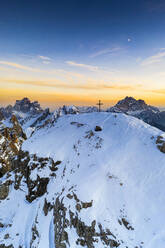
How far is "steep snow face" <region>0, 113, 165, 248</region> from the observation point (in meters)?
16.5

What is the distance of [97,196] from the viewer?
19.8m

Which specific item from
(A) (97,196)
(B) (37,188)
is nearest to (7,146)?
(B) (37,188)

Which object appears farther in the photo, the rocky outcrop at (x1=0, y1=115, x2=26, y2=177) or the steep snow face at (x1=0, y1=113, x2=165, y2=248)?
the rocky outcrop at (x1=0, y1=115, x2=26, y2=177)

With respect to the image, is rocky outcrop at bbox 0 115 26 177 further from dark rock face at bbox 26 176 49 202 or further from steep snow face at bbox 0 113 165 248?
dark rock face at bbox 26 176 49 202

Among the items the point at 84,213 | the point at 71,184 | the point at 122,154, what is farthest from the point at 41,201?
the point at 122,154

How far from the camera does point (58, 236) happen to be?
1625cm

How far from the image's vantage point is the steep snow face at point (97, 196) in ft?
54.1

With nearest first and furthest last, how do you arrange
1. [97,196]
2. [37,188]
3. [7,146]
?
[97,196], [37,188], [7,146]

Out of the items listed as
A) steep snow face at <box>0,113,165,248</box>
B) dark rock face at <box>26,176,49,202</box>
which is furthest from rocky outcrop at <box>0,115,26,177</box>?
dark rock face at <box>26,176,49,202</box>

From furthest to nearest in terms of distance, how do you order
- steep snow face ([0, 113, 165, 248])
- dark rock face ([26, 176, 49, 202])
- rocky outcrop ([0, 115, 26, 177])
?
rocky outcrop ([0, 115, 26, 177]) < dark rock face ([26, 176, 49, 202]) < steep snow face ([0, 113, 165, 248])

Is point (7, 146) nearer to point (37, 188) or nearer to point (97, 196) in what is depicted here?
point (37, 188)

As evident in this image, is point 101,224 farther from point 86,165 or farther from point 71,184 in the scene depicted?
point 86,165

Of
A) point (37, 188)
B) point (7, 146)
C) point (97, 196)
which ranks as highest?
point (97, 196)

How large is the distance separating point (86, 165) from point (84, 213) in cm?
892
